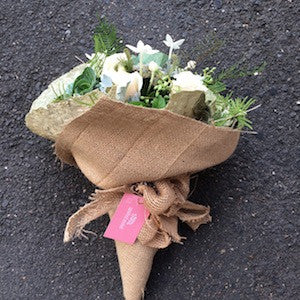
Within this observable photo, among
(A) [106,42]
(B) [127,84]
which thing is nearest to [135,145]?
(B) [127,84]

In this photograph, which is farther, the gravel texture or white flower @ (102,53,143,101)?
the gravel texture

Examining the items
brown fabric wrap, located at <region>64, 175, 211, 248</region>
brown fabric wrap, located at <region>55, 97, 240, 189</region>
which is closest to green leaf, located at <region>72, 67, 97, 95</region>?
brown fabric wrap, located at <region>55, 97, 240, 189</region>

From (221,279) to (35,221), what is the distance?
48 centimetres

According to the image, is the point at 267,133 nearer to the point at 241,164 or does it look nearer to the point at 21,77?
the point at 241,164

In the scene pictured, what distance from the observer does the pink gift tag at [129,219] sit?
1.23 meters

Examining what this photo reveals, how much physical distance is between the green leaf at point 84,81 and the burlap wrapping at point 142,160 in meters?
0.10

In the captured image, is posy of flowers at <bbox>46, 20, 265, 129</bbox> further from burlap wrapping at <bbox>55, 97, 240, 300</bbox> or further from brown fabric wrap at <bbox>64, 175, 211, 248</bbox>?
brown fabric wrap at <bbox>64, 175, 211, 248</bbox>

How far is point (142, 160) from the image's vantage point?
1164mm

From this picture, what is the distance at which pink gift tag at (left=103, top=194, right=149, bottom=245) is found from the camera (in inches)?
48.4

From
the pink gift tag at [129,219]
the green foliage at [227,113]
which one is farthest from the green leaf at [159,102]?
the pink gift tag at [129,219]

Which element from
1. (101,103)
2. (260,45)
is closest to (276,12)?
(260,45)

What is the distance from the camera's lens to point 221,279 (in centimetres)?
138

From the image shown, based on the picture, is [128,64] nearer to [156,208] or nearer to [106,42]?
[106,42]

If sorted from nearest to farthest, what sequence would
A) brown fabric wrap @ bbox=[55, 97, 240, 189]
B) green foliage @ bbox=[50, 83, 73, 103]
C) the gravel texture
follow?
brown fabric wrap @ bbox=[55, 97, 240, 189], green foliage @ bbox=[50, 83, 73, 103], the gravel texture
